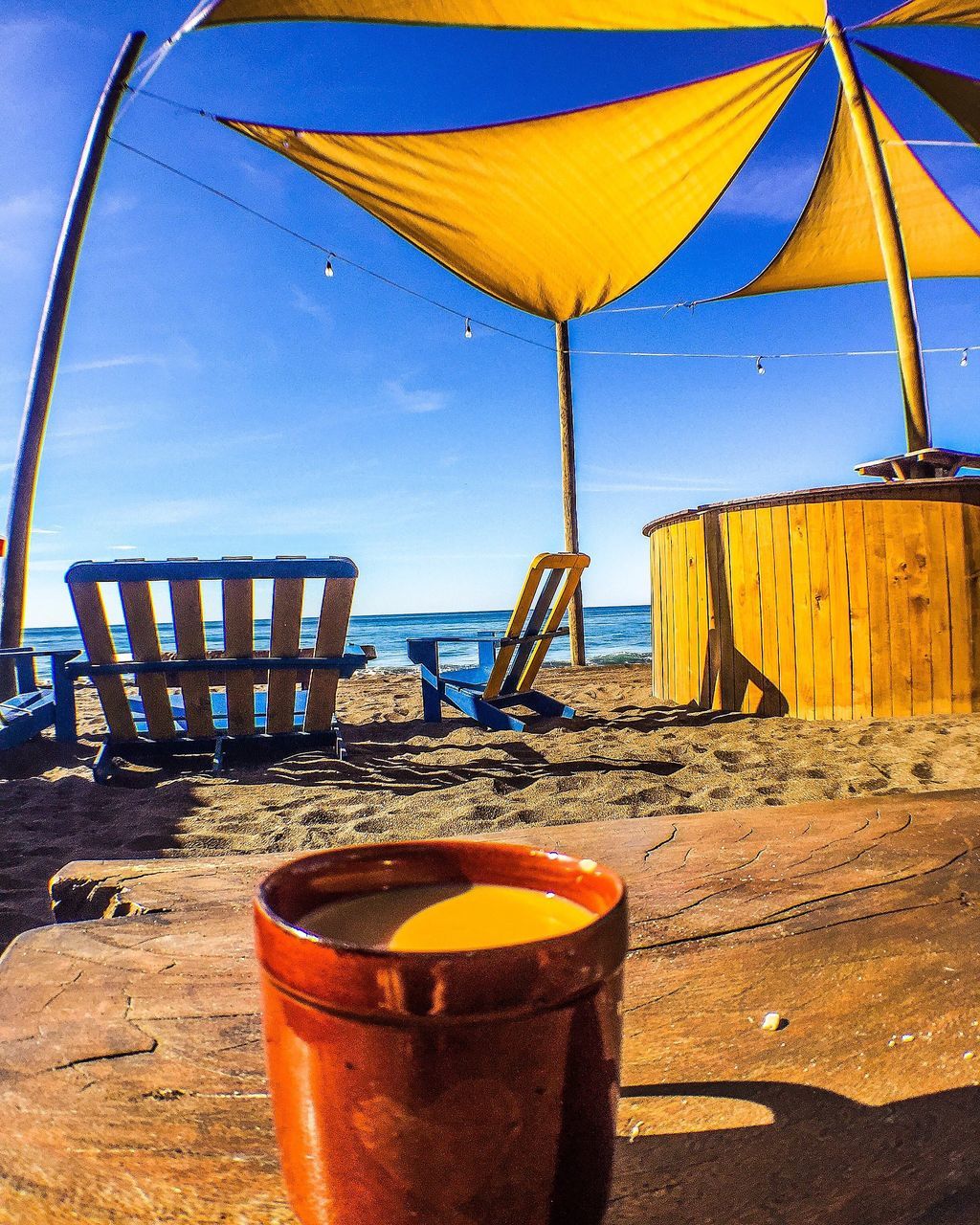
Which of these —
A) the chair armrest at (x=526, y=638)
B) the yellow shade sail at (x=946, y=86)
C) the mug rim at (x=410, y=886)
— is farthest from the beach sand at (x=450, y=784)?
the yellow shade sail at (x=946, y=86)

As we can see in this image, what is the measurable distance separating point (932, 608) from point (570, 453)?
5193 millimetres

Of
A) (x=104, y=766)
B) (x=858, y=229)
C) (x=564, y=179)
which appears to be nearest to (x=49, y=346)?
(x=104, y=766)

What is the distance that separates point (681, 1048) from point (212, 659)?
11.4 ft

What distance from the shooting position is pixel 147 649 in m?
3.68

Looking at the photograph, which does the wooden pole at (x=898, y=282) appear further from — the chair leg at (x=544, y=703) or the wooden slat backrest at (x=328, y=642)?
the wooden slat backrest at (x=328, y=642)

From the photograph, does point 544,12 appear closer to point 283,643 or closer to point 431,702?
point 431,702

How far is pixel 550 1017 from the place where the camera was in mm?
323

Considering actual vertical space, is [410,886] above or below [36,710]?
above

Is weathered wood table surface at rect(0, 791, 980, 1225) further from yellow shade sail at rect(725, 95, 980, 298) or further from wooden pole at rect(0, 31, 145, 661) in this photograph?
yellow shade sail at rect(725, 95, 980, 298)

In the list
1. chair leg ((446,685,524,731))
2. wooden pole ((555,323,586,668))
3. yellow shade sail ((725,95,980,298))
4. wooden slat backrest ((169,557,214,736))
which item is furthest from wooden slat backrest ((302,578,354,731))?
yellow shade sail ((725,95,980,298))

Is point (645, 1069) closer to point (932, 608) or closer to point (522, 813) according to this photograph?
point (522, 813)

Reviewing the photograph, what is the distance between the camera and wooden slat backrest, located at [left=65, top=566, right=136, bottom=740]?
3.46 meters

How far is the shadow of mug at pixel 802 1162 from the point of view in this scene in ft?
1.27

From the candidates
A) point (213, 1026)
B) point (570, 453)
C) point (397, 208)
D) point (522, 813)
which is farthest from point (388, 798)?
point (570, 453)
